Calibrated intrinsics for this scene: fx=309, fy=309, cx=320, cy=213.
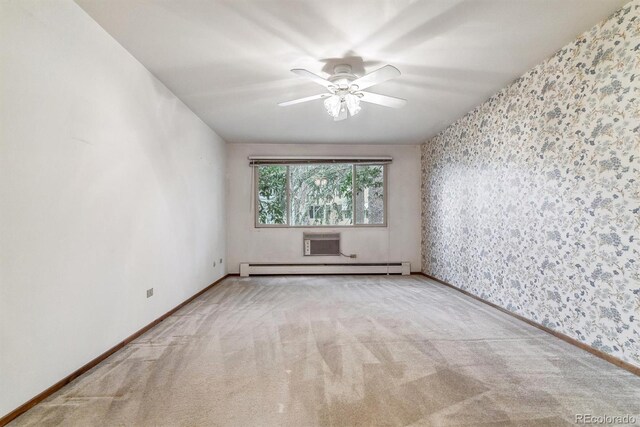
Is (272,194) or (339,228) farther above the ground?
(272,194)

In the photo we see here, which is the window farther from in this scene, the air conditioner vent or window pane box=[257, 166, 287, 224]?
the air conditioner vent

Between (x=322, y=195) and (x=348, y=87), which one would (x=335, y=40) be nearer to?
(x=348, y=87)

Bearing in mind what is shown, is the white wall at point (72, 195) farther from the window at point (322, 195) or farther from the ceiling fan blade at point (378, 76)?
the window at point (322, 195)

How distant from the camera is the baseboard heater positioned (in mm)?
5480

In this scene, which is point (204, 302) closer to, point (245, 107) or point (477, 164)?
point (245, 107)

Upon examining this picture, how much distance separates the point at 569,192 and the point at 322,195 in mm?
3769

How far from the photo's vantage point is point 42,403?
1.62 m

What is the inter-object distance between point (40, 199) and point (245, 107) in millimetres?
2454

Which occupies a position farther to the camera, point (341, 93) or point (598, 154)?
point (341, 93)

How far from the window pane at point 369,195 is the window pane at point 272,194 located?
135cm

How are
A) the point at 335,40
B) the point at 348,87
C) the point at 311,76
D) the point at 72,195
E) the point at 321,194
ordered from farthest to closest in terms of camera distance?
the point at 321,194, the point at 348,87, the point at 311,76, the point at 335,40, the point at 72,195

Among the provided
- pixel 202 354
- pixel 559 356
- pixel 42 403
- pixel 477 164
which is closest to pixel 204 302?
pixel 202 354

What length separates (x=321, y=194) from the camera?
18.5 ft

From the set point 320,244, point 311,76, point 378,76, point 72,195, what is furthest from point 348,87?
point 320,244
